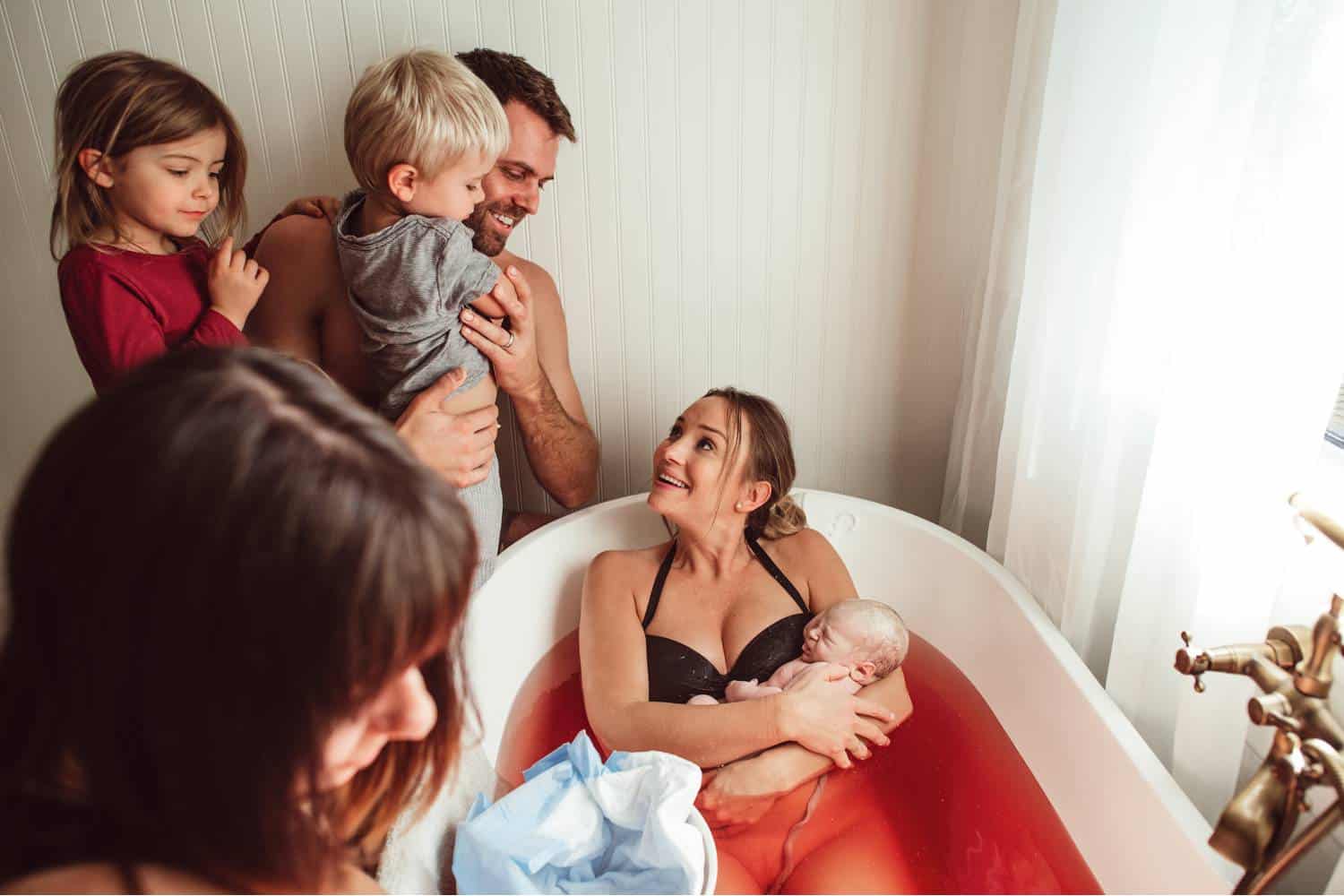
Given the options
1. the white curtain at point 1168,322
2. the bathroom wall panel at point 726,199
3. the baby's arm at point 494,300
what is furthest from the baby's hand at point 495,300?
the white curtain at point 1168,322

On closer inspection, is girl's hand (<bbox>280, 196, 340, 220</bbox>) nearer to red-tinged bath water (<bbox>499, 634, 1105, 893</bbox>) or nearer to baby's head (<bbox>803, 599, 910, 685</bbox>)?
red-tinged bath water (<bbox>499, 634, 1105, 893</bbox>)

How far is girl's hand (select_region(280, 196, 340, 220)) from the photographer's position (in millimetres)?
1680

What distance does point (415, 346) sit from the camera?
1507 mm

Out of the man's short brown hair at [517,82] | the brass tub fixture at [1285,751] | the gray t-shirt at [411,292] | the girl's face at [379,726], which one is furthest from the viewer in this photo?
the man's short brown hair at [517,82]

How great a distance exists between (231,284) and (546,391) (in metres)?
0.61

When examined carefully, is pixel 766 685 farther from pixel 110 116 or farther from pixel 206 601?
pixel 110 116

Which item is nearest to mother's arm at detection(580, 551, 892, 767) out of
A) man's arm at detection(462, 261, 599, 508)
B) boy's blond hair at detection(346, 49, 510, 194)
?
man's arm at detection(462, 261, 599, 508)

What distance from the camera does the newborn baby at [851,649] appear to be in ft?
5.11

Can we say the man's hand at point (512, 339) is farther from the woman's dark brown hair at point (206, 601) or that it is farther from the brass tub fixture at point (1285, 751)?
the brass tub fixture at point (1285, 751)

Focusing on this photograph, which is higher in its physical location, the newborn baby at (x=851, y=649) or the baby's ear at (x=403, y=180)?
the baby's ear at (x=403, y=180)

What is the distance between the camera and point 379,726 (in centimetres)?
65

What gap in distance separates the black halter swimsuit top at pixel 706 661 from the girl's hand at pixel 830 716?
0.08 metres

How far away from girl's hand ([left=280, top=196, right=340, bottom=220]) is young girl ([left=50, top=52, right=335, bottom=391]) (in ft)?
0.67

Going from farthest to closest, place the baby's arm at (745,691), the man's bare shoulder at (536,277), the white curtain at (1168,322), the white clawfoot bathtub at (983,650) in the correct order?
the man's bare shoulder at (536,277), the baby's arm at (745,691), the white clawfoot bathtub at (983,650), the white curtain at (1168,322)
